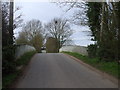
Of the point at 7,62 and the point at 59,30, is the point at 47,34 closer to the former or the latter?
the point at 59,30

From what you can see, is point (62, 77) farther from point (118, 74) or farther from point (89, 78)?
point (118, 74)

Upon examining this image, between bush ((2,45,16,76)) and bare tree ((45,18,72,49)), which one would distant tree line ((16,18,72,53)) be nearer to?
bare tree ((45,18,72,49))

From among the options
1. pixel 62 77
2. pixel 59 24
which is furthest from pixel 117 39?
pixel 59 24

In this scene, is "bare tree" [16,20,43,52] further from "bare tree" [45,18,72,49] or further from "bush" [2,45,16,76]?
"bush" [2,45,16,76]

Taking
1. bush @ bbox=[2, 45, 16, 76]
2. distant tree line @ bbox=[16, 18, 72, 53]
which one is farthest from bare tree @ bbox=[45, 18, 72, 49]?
bush @ bbox=[2, 45, 16, 76]

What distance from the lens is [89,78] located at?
1650cm

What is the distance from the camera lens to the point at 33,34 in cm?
8906

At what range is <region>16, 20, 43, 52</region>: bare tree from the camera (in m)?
82.4

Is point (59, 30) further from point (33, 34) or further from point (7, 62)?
point (7, 62)

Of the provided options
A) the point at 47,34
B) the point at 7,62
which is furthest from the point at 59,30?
the point at 7,62

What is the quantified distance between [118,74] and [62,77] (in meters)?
3.16

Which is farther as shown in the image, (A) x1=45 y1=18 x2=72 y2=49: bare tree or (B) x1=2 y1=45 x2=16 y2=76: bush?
(A) x1=45 y1=18 x2=72 y2=49: bare tree

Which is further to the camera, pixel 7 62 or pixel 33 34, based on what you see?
pixel 33 34

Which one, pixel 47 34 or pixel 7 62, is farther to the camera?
pixel 47 34
